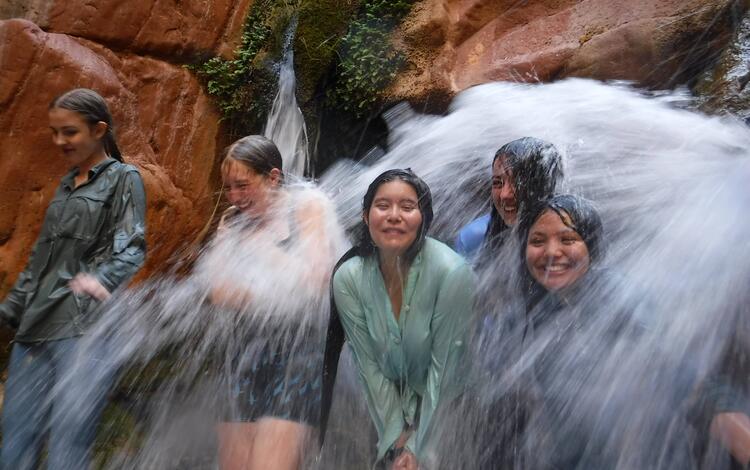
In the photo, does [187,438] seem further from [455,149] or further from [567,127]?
[567,127]

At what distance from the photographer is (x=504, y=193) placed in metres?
3.45

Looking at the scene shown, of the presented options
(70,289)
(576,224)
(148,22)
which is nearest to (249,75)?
(148,22)

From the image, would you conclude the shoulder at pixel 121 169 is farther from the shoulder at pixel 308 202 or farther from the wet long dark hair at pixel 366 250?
the wet long dark hair at pixel 366 250

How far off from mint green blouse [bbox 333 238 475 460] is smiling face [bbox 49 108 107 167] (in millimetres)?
1372

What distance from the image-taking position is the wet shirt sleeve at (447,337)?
9.13ft

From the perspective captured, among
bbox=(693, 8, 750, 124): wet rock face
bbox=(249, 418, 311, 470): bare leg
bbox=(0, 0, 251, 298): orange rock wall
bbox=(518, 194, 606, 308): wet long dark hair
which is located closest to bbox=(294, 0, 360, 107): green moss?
bbox=(0, 0, 251, 298): orange rock wall

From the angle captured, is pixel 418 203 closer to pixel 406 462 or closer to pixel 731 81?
pixel 406 462

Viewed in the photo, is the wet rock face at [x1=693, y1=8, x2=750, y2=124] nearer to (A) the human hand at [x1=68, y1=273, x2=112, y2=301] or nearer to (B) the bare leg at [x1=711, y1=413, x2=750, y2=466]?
(B) the bare leg at [x1=711, y1=413, x2=750, y2=466]

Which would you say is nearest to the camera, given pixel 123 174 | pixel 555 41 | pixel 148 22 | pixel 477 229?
pixel 123 174

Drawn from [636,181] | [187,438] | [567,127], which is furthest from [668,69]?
[187,438]

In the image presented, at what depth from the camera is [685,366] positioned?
2645 mm

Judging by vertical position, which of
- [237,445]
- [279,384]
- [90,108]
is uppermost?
[90,108]

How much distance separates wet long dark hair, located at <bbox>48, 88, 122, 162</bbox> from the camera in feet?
10.3

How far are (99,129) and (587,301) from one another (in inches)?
93.1
